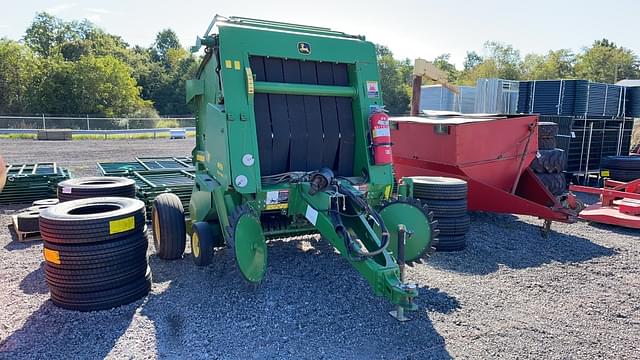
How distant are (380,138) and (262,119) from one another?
131 cm

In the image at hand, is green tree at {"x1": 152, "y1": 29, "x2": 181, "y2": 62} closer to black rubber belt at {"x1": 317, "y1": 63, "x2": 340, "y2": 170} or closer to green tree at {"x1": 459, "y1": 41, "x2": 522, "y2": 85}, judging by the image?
green tree at {"x1": 459, "y1": 41, "x2": 522, "y2": 85}

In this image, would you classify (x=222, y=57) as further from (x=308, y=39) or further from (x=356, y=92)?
(x=356, y=92)

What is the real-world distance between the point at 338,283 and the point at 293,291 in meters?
0.51

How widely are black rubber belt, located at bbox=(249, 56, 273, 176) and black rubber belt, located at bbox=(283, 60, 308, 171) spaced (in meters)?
0.25

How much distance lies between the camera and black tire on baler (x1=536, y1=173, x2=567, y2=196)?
7.90 m

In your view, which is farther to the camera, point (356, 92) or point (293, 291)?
point (356, 92)

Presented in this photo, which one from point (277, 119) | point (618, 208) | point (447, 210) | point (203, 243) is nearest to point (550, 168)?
point (618, 208)

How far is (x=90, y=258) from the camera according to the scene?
405cm

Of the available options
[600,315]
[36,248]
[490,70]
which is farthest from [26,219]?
[490,70]

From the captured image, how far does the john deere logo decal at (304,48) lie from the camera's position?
4984mm

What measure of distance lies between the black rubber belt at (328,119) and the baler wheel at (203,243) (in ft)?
4.88

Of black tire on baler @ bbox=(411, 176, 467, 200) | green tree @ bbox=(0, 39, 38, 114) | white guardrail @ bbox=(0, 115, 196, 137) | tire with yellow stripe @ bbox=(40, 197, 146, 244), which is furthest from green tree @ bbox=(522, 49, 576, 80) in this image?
tire with yellow stripe @ bbox=(40, 197, 146, 244)

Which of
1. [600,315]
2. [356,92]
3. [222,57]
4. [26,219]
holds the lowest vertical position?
[600,315]

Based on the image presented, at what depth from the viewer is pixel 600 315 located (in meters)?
4.35
